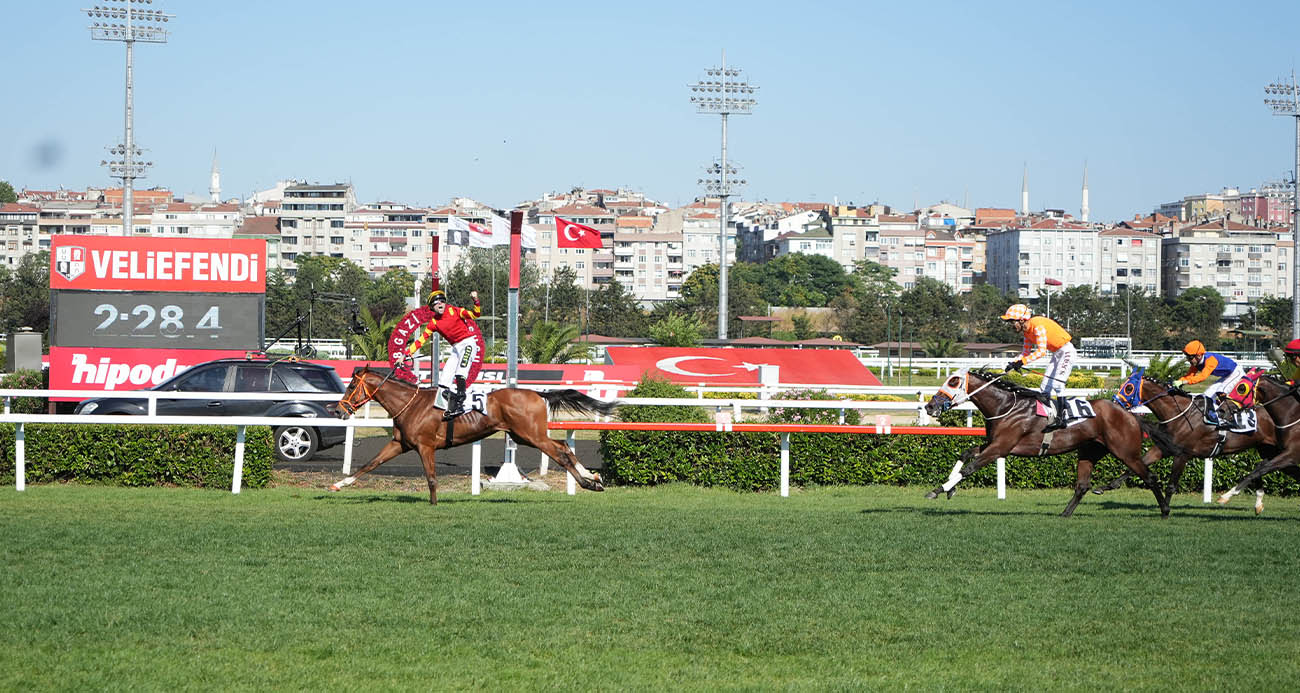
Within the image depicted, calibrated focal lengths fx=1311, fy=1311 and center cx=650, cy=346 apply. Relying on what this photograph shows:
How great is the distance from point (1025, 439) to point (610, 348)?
1920 centimetres

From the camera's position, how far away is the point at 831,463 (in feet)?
45.3

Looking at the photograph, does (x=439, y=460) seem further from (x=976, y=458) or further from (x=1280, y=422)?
(x=1280, y=422)

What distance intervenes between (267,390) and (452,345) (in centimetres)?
499

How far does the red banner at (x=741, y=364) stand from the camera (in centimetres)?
2753

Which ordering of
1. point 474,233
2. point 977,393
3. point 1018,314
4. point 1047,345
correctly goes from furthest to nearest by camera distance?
point 474,233
point 1018,314
point 1047,345
point 977,393

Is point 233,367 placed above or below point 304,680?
above

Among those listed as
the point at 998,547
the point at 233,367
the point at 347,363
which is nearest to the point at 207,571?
the point at 998,547

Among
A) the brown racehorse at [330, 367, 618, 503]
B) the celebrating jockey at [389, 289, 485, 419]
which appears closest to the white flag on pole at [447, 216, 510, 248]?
the celebrating jockey at [389, 289, 485, 419]

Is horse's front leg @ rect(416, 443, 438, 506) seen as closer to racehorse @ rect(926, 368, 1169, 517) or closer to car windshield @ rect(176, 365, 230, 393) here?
racehorse @ rect(926, 368, 1169, 517)

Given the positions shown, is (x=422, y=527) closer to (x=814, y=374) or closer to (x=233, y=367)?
(x=233, y=367)

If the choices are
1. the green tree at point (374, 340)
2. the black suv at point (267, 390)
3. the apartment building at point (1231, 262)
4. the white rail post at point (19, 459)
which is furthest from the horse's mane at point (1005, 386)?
the apartment building at point (1231, 262)

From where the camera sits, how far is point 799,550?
8.98 metres

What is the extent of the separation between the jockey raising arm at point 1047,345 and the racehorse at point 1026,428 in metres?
0.31

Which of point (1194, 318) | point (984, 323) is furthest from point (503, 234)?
point (1194, 318)
